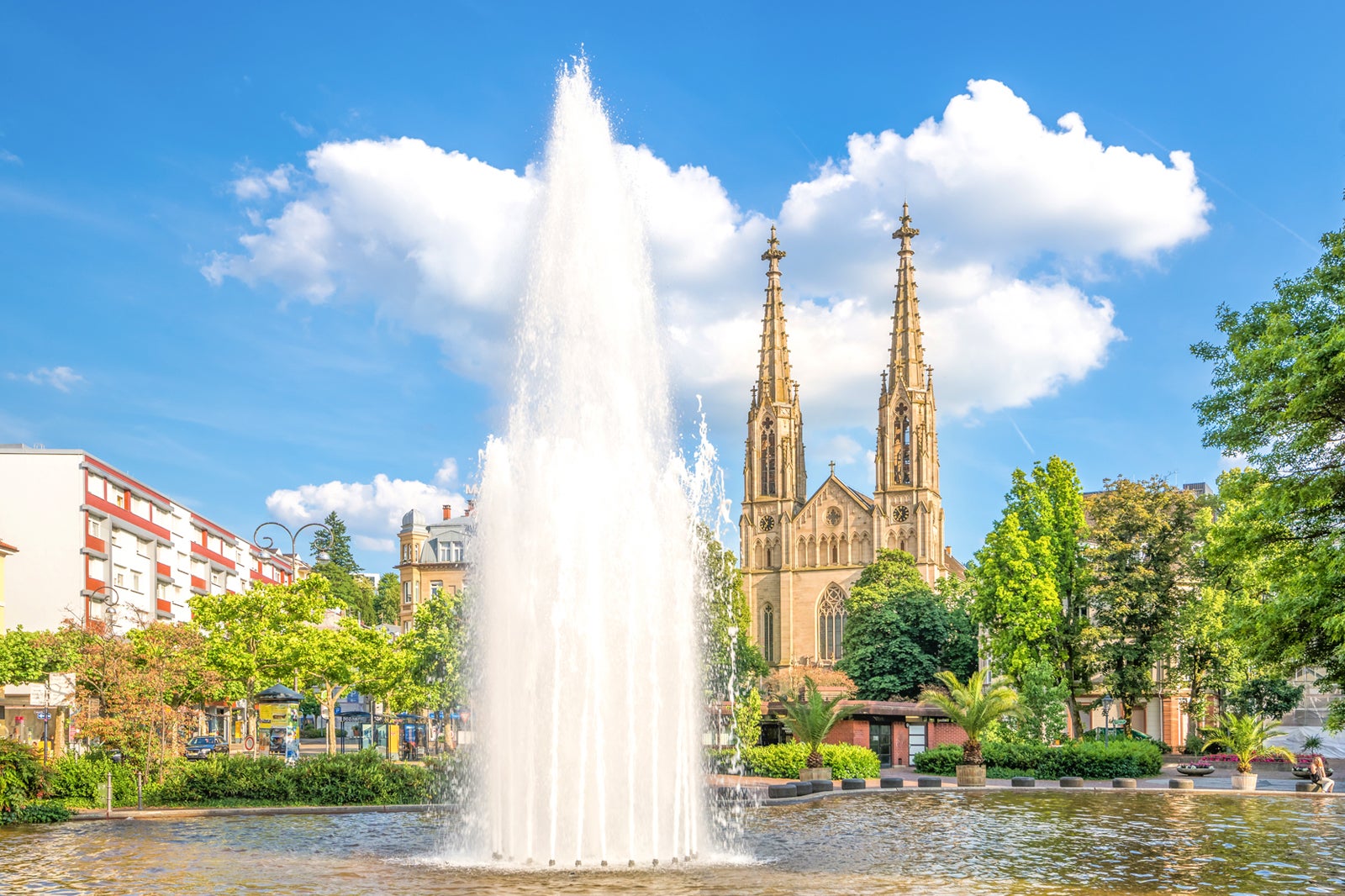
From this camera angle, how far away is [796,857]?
1927 centimetres

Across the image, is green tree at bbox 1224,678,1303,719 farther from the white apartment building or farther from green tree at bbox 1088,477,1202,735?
the white apartment building

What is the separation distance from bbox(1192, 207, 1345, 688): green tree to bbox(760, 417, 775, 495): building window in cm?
8174

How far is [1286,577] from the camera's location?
21406 millimetres

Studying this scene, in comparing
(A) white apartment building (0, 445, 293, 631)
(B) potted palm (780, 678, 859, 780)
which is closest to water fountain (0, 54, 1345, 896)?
(B) potted palm (780, 678, 859, 780)

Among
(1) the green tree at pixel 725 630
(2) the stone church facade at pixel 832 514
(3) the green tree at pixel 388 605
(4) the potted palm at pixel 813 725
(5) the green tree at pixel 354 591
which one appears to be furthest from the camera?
(3) the green tree at pixel 388 605

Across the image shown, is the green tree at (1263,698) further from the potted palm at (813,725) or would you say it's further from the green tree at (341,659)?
the green tree at (341,659)

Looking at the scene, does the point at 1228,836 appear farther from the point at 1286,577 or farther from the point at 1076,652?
the point at 1076,652

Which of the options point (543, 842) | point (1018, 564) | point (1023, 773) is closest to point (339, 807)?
point (543, 842)

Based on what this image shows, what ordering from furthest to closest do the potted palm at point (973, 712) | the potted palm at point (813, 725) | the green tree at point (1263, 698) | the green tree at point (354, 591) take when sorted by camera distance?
1. the green tree at point (354, 591)
2. the green tree at point (1263, 698)
3. the potted palm at point (973, 712)
4. the potted palm at point (813, 725)

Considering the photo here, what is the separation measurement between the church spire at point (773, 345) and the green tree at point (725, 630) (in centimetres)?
2907

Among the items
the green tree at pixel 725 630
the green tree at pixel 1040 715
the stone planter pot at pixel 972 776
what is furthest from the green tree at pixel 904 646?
the stone planter pot at pixel 972 776

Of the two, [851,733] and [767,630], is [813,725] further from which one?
[767,630]

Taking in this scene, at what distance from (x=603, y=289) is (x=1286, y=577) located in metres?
13.2

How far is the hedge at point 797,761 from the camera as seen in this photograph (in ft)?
120
